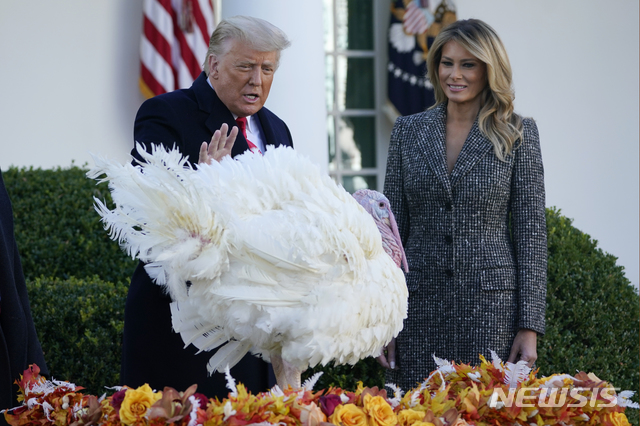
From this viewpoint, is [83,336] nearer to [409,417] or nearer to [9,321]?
[9,321]

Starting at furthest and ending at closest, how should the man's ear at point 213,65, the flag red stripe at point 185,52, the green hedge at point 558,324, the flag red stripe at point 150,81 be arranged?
the flag red stripe at point 185,52 → the flag red stripe at point 150,81 → the green hedge at point 558,324 → the man's ear at point 213,65

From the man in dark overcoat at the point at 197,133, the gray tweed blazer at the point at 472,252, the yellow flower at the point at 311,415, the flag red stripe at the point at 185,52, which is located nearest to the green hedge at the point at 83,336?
the man in dark overcoat at the point at 197,133

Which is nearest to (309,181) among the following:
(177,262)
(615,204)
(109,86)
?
(177,262)

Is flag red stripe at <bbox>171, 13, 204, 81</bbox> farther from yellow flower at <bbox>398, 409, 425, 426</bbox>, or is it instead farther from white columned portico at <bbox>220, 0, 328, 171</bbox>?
yellow flower at <bbox>398, 409, 425, 426</bbox>

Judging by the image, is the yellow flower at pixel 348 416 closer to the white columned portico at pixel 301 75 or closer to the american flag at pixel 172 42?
the white columned portico at pixel 301 75

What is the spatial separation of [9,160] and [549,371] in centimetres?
462

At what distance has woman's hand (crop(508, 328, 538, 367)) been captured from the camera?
260 cm

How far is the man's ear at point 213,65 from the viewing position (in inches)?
86.3

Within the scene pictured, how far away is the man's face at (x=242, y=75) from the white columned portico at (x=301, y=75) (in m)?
2.18

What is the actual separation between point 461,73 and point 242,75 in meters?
1.01

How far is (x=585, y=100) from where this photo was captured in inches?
276

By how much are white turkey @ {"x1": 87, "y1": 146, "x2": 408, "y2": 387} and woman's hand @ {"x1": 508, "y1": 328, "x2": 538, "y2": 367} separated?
3.36 feet

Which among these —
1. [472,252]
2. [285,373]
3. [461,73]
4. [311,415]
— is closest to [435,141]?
[461,73]

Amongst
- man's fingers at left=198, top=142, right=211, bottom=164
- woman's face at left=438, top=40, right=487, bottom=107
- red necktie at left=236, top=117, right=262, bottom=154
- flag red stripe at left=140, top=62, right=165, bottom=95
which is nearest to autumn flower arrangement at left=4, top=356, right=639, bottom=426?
man's fingers at left=198, top=142, right=211, bottom=164
